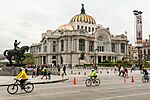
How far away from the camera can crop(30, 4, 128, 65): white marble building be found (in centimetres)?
10159

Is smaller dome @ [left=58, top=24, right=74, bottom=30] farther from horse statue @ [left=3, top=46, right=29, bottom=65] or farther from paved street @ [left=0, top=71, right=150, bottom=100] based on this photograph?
paved street @ [left=0, top=71, right=150, bottom=100]

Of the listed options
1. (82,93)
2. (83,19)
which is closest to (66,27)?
(83,19)

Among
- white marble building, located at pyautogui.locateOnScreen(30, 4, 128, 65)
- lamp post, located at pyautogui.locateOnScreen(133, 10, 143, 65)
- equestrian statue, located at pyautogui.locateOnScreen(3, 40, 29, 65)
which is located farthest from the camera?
white marble building, located at pyautogui.locateOnScreen(30, 4, 128, 65)

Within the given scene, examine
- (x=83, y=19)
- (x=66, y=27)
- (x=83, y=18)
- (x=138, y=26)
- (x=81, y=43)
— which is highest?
(x=83, y=18)

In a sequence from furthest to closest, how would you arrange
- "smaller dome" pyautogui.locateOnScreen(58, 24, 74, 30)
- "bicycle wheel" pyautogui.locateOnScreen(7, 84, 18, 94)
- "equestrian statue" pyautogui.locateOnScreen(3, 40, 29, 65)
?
1. "smaller dome" pyautogui.locateOnScreen(58, 24, 74, 30)
2. "equestrian statue" pyautogui.locateOnScreen(3, 40, 29, 65)
3. "bicycle wheel" pyautogui.locateOnScreen(7, 84, 18, 94)

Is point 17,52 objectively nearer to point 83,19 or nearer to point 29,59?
point 83,19

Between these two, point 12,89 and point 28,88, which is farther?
point 28,88

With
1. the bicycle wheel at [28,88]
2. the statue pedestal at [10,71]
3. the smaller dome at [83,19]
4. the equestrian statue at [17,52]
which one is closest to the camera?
the bicycle wheel at [28,88]

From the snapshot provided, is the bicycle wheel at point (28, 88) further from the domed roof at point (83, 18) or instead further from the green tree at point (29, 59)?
the domed roof at point (83, 18)

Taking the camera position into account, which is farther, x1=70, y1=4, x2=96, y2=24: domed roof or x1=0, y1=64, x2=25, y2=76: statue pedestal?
x1=70, y1=4, x2=96, y2=24: domed roof

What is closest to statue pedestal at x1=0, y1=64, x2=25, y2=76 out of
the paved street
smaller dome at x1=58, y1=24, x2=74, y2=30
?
the paved street

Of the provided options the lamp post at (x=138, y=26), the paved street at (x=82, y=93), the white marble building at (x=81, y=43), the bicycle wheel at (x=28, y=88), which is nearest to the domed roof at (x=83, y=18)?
the white marble building at (x=81, y=43)

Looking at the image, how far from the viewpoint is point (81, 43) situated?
4060 inches

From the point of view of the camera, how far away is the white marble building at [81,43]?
333 feet
